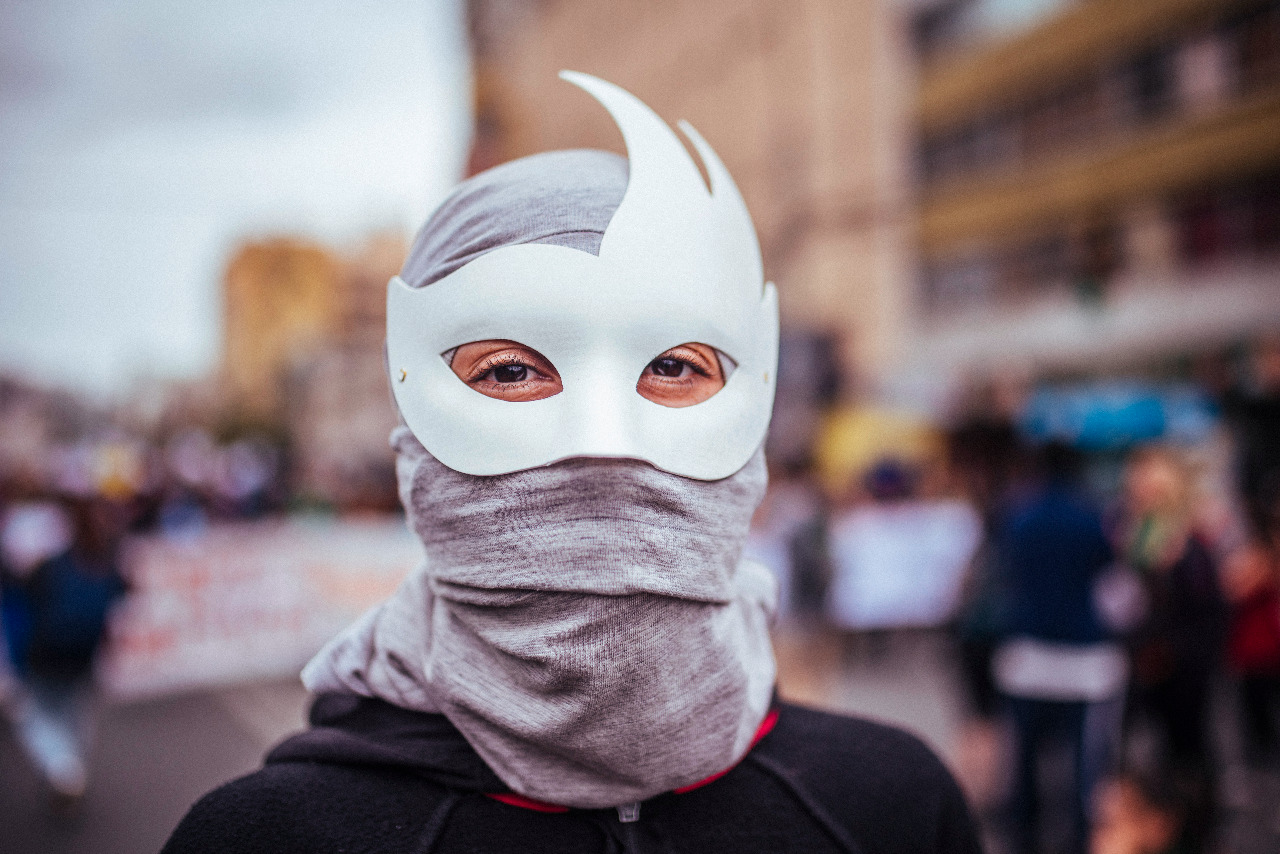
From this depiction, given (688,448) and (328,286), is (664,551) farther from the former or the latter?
(328,286)

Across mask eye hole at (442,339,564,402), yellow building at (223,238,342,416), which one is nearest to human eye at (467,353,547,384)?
mask eye hole at (442,339,564,402)

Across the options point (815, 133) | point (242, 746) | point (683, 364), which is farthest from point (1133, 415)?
point (683, 364)

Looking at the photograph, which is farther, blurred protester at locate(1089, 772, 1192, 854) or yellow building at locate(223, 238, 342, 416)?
yellow building at locate(223, 238, 342, 416)

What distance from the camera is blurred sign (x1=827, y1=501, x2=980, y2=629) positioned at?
8.00 m

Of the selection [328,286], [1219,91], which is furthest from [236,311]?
[1219,91]

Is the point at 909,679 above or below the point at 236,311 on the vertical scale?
below

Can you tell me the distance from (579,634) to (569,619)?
0.02 metres

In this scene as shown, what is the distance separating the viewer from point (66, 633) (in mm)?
4945

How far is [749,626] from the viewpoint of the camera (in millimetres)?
1412

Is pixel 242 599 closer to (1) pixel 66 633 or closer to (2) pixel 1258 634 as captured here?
(1) pixel 66 633

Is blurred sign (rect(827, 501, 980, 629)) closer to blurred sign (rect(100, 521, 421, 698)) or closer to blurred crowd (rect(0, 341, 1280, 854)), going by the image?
blurred crowd (rect(0, 341, 1280, 854))

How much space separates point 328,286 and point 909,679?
3746 inches

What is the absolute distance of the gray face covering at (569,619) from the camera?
3.84ft

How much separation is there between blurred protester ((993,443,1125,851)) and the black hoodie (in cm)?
300
